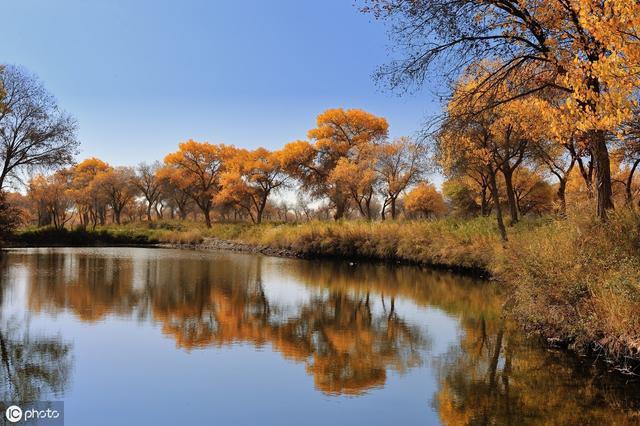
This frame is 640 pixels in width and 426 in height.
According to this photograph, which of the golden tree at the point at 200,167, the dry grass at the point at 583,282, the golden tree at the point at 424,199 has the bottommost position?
the dry grass at the point at 583,282

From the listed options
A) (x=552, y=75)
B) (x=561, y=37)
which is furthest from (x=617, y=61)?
(x=552, y=75)

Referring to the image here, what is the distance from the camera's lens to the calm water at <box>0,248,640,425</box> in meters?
6.45

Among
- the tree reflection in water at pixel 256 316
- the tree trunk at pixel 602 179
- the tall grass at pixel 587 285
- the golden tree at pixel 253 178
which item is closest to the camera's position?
the tall grass at pixel 587 285

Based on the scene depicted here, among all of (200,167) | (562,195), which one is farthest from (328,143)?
(562,195)

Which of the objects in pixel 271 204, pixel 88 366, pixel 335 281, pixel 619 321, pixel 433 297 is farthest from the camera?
pixel 271 204

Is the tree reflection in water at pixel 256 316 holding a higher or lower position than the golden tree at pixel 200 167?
lower

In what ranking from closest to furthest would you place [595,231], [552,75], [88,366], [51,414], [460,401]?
[51,414], [460,401], [88,366], [595,231], [552,75]

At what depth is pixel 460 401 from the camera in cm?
679

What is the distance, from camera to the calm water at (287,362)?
6.45 m

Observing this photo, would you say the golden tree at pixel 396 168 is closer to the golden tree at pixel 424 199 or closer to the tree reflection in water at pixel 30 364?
the golden tree at pixel 424 199

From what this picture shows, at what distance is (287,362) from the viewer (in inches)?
334

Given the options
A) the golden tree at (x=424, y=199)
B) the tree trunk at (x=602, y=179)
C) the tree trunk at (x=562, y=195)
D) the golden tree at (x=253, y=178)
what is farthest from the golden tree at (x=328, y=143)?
the tree trunk at (x=602, y=179)

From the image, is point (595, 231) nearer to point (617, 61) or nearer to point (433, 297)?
point (617, 61)

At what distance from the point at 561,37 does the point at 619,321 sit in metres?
5.25
